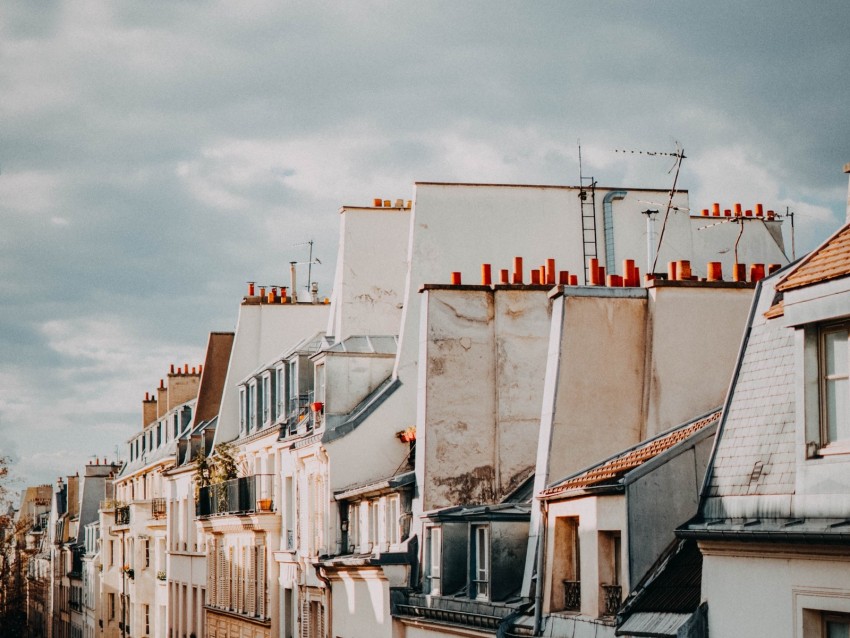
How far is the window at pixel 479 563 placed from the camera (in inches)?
836

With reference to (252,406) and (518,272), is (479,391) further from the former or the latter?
(252,406)

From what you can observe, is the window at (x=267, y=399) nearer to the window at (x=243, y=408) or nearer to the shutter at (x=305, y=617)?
the window at (x=243, y=408)

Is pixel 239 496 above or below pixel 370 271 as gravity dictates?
below

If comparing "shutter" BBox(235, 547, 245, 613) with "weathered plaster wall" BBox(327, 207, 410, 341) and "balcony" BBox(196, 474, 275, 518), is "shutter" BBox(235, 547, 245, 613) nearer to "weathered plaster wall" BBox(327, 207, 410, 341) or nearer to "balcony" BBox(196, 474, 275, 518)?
"balcony" BBox(196, 474, 275, 518)

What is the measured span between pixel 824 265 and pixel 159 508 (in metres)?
49.0

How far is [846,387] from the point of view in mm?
12414

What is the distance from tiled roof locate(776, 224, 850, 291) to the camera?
40.9 ft

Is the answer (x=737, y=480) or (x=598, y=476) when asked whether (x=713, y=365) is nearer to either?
(x=598, y=476)

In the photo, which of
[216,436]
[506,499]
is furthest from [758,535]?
[216,436]

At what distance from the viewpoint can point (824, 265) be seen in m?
12.7

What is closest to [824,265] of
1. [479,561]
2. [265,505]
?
[479,561]

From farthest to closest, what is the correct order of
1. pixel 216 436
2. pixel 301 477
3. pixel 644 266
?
1. pixel 216 436
2. pixel 301 477
3. pixel 644 266

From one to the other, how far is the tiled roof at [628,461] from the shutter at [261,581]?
21926mm

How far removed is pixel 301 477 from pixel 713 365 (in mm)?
16817
